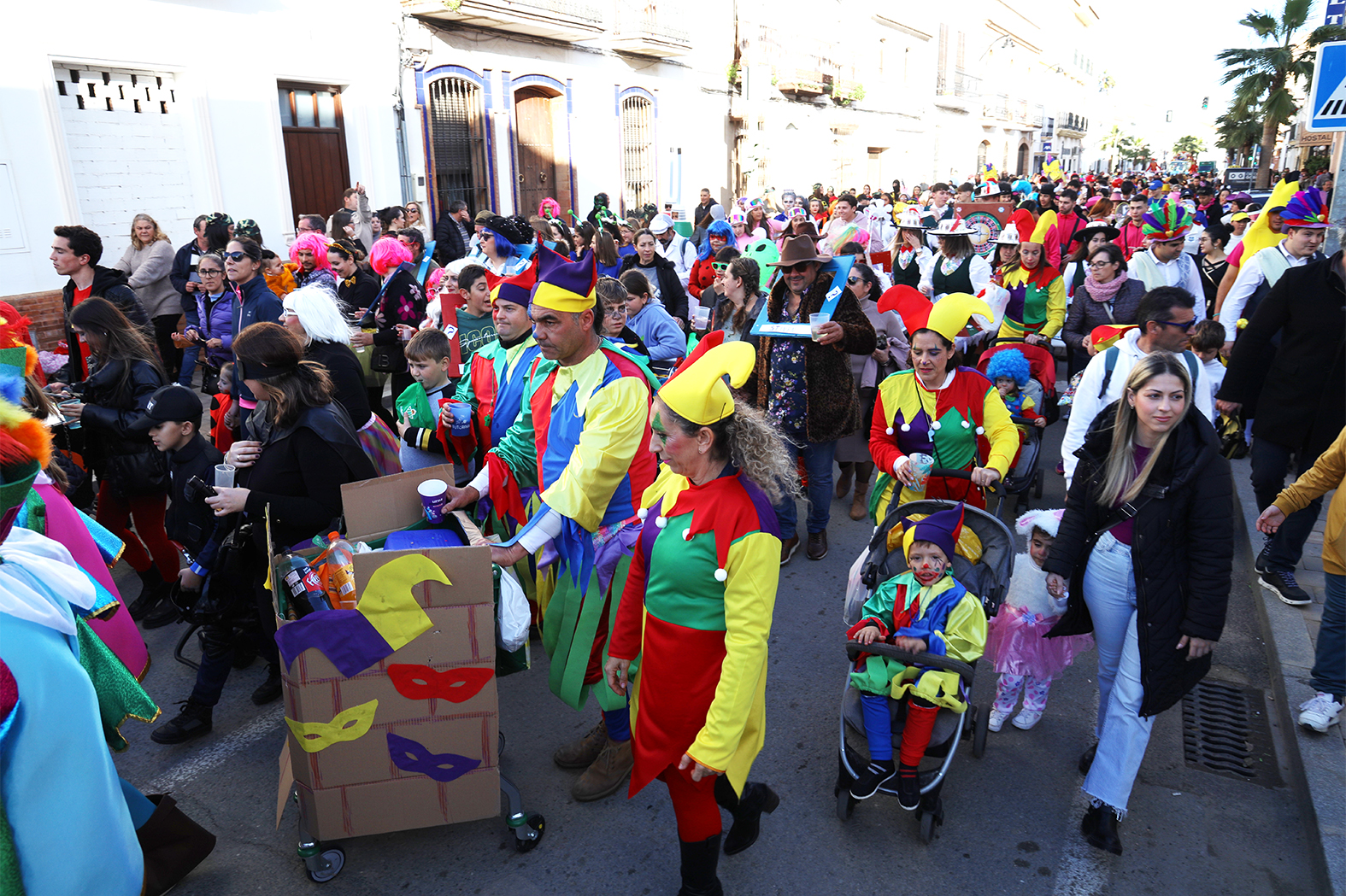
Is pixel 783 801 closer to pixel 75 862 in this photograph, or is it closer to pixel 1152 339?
pixel 75 862

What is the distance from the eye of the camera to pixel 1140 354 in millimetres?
4141

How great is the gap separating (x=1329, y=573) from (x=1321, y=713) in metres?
0.60

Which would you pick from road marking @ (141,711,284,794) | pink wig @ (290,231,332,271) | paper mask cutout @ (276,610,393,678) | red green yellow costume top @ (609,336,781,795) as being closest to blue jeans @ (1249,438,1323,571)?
red green yellow costume top @ (609,336,781,795)

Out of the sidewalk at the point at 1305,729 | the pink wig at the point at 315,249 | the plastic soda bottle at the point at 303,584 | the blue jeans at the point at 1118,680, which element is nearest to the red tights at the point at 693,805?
the plastic soda bottle at the point at 303,584

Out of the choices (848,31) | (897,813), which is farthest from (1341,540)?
(848,31)

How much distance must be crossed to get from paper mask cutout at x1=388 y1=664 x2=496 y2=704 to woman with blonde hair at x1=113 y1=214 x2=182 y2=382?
7.24 m

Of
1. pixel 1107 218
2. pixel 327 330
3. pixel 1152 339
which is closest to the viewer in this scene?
pixel 1152 339

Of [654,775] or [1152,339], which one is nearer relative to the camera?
[654,775]

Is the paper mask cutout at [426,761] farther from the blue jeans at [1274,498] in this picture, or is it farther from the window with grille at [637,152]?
the window with grille at [637,152]

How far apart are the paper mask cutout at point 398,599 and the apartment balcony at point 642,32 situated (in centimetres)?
1865

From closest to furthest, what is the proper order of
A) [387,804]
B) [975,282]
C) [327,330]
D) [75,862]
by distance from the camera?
1. [75,862]
2. [387,804]
3. [327,330]
4. [975,282]

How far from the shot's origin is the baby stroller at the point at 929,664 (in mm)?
3188

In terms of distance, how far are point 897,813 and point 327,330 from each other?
3.55m

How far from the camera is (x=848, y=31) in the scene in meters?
31.3
